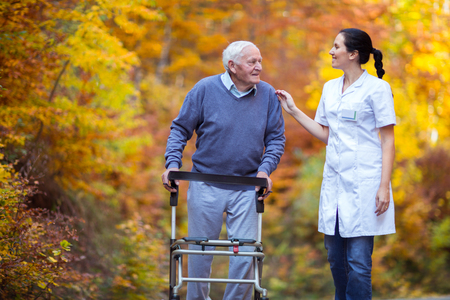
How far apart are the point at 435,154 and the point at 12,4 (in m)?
7.32

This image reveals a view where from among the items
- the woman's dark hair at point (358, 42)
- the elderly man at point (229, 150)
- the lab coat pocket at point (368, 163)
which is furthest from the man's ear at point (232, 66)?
the lab coat pocket at point (368, 163)

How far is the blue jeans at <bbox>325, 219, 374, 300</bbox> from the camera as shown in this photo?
107 inches

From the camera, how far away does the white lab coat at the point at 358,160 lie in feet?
9.02

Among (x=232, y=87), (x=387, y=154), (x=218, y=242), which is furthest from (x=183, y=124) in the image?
(x=387, y=154)

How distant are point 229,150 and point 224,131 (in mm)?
122

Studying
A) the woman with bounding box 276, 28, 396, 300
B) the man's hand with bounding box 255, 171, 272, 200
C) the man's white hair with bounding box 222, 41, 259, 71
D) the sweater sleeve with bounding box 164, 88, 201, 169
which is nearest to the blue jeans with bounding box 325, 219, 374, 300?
the woman with bounding box 276, 28, 396, 300

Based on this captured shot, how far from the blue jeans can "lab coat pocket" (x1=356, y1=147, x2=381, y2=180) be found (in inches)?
13.5

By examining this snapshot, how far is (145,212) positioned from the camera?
785 centimetres

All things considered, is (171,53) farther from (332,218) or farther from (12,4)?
(332,218)

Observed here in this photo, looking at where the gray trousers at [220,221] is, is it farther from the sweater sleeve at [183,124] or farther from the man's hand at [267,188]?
the sweater sleeve at [183,124]

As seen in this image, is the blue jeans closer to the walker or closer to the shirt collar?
the walker

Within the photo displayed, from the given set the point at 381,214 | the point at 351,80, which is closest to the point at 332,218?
the point at 381,214

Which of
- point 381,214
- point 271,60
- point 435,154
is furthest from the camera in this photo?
point 271,60

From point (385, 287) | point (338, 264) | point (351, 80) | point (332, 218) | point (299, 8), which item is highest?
point (299, 8)
